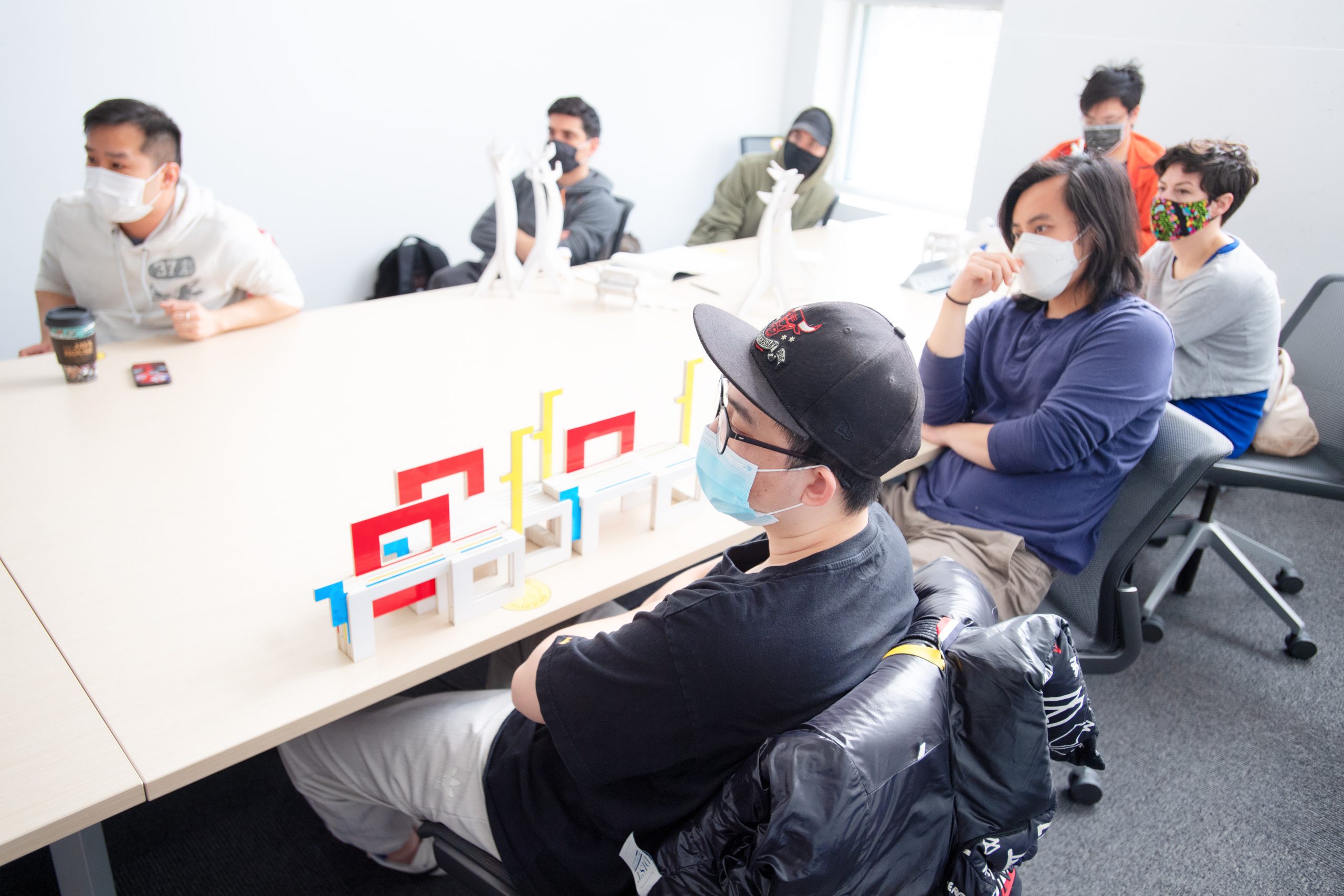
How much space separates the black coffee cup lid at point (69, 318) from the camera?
196cm

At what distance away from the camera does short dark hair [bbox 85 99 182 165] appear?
2.15 metres

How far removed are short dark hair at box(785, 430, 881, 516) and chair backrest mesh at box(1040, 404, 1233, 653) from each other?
0.78 m

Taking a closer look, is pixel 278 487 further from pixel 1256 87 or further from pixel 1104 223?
pixel 1256 87

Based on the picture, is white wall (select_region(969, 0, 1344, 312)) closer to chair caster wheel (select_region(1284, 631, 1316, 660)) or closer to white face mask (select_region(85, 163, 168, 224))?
chair caster wheel (select_region(1284, 631, 1316, 660))

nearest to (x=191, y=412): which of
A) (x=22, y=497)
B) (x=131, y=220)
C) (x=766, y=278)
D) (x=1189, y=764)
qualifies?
(x=22, y=497)

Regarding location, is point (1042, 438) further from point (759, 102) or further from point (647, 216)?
point (759, 102)

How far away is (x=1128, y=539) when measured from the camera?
1.68 metres

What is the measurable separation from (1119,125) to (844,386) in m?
2.87

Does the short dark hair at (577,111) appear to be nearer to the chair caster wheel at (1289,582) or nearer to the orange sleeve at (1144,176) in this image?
the orange sleeve at (1144,176)

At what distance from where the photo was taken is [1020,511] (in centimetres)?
189

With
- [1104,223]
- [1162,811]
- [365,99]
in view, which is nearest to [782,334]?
[1104,223]

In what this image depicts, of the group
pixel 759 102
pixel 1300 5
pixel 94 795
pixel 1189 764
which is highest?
pixel 1300 5

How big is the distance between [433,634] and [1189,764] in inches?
71.4

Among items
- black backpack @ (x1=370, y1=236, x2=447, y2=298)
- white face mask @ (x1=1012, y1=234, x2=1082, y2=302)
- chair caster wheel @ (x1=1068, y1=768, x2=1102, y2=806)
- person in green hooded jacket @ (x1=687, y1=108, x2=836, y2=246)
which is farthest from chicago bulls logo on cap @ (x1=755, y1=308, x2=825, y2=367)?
black backpack @ (x1=370, y1=236, x2=447, y2=298)
